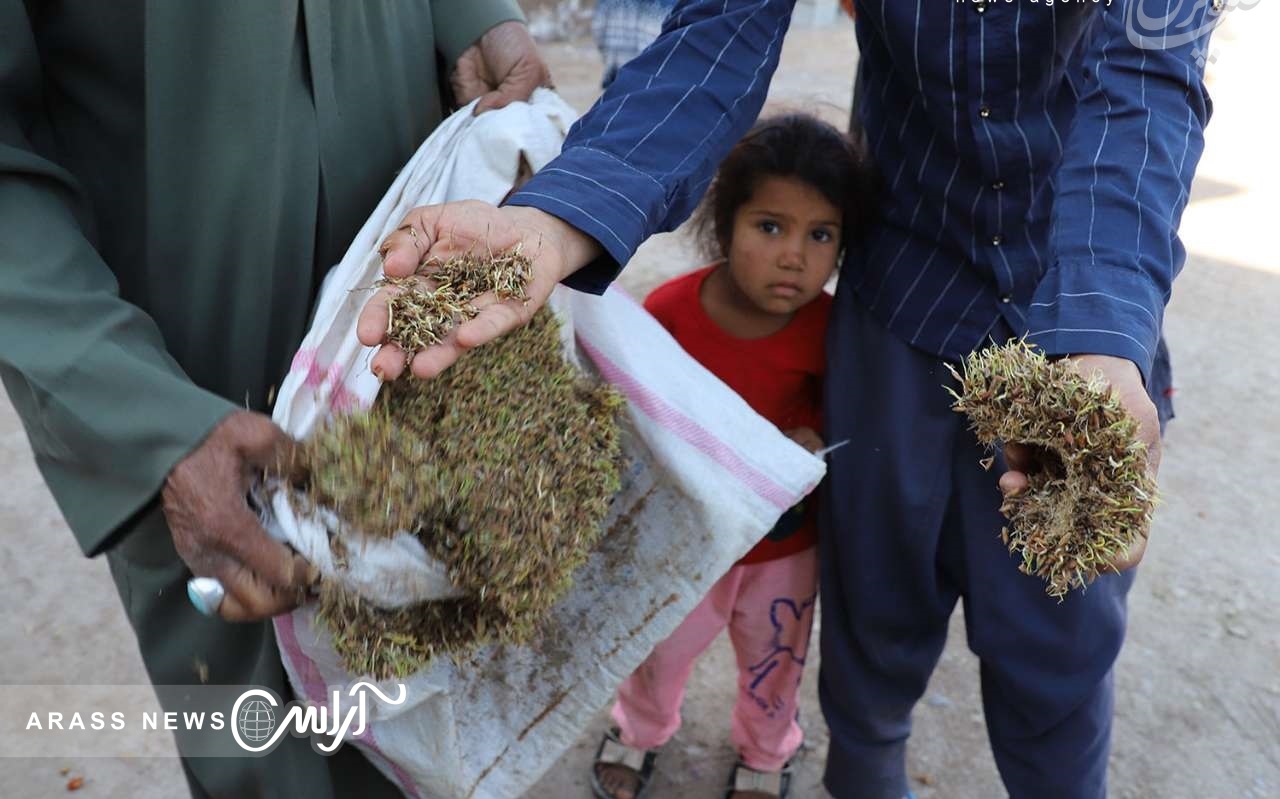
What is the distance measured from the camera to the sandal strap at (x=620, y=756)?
2.49 meters

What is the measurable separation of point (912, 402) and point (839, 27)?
7870 millimetres

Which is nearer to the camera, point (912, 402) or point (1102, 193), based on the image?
point (1102, 193)

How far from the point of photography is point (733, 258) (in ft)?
6.95

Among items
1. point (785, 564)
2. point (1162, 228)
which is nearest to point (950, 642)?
point (785, 564)

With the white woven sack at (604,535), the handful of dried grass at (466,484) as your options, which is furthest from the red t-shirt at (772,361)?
the handful of dried grass at (466,484)

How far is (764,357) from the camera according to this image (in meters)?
2.14

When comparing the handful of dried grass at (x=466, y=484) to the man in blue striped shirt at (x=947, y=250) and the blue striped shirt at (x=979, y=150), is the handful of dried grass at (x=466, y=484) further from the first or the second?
the blue striped shirt at (x=979, y=150)

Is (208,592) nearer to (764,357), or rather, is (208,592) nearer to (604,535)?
(604,535)

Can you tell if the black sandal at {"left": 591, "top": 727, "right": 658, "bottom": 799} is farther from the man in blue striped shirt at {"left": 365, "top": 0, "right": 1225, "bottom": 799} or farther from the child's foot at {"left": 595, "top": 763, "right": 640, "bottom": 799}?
the man in blue striped shirt at {"left": 365, "top": 0, "right": 1225, "bottom": 799}

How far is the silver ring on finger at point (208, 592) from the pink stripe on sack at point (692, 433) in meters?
0.61

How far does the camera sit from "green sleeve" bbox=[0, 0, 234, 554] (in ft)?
4.02

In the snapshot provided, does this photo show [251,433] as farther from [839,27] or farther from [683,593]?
[839,27]

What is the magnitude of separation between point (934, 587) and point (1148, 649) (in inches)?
51.7

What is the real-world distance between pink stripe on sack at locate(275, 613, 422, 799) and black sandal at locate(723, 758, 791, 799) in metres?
1.09
